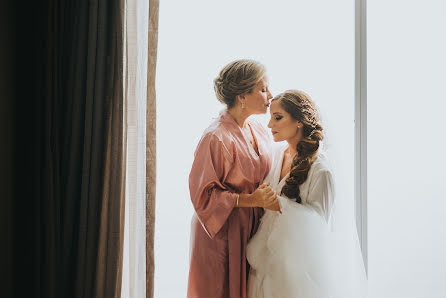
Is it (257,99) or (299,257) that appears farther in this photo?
(257,99)

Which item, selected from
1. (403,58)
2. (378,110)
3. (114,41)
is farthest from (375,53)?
(114,41)

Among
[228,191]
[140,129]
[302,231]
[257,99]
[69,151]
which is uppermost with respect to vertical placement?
[257,99]

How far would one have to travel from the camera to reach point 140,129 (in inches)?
70.5

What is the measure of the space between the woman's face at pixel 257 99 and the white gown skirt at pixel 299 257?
0.40 meters

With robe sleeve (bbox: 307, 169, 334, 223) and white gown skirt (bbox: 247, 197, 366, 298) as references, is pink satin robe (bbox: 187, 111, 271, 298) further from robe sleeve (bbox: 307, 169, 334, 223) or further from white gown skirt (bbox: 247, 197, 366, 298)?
robe sleeve (bbox: 307, 169, 334, 223)

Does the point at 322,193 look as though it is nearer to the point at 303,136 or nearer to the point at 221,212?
the point at 303,136

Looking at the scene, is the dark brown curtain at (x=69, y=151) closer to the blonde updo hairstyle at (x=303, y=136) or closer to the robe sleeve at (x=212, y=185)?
the robe sleeve at (x=212, y=185)

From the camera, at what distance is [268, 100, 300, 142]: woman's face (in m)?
1.70

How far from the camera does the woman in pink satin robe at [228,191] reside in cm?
167

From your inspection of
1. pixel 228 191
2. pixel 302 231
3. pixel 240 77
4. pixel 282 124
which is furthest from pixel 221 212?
pixel 240 77

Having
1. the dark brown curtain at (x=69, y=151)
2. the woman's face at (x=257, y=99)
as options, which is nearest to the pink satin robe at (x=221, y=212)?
the woman's face at (x=257, y=99)

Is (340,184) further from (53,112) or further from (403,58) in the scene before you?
(53,112)

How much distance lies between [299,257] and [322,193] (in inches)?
10.6

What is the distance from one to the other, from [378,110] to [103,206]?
1.45 m
